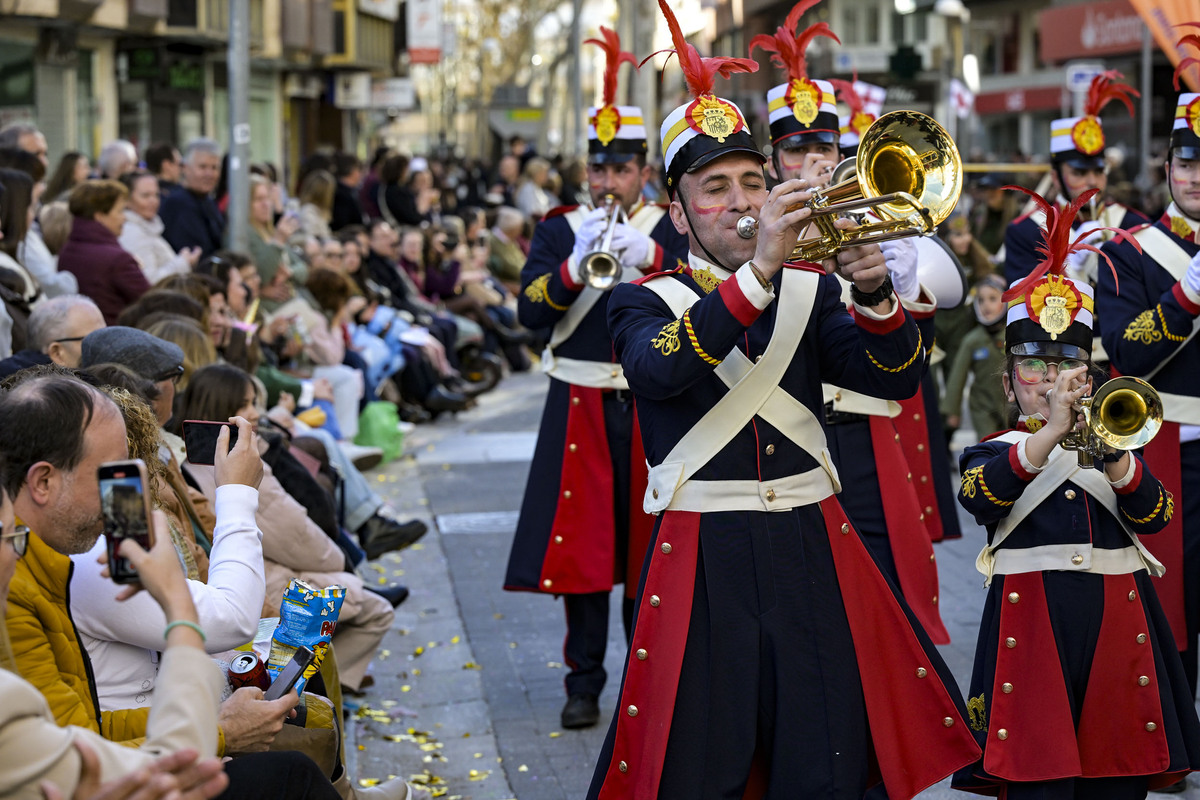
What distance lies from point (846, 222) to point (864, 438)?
1833mm

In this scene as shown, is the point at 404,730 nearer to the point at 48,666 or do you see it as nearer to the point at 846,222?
the point at 48,666

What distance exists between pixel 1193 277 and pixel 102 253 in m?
5.42

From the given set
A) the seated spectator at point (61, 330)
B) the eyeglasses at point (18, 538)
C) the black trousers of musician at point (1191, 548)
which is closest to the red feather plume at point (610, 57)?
the seated spectator at point (61, 330)

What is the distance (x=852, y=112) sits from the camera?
6.84 metres

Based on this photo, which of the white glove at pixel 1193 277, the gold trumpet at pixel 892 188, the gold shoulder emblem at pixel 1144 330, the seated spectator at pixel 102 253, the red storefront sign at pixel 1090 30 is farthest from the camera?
the red storefront sign at pixel 1090 30

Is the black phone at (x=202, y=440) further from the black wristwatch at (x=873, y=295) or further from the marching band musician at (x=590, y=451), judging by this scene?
the marching band musician at (x=590, y=451)

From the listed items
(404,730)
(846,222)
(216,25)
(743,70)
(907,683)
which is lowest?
(404,730)

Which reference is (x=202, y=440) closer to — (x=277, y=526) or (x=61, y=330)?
(x=277, y=526)

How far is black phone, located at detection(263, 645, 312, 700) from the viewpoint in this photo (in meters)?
3.51

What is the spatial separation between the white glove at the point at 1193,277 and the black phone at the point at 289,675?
2.92 m

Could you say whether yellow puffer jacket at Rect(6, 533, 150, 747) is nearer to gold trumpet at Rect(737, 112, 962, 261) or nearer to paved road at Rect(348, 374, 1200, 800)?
gold trumpet at Rect(737, 112, 962, 261)

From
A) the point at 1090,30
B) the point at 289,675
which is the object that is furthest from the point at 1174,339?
the point at 1090,30

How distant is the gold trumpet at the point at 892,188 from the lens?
3037 millimetres

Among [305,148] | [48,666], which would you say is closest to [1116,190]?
[48,666]
